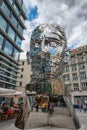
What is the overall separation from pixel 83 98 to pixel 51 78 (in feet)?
100

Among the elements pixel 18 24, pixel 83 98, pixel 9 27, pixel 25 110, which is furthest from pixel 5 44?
pixel 25 110

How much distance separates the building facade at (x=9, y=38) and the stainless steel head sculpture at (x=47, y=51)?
26.0m

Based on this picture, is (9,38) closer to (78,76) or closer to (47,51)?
(78,76)

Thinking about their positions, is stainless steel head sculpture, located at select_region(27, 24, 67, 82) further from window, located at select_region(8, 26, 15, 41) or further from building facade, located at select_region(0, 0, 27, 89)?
window, located at select_region(8, 26, 15, 41)

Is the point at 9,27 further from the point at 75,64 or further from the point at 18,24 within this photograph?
the point at 75,64

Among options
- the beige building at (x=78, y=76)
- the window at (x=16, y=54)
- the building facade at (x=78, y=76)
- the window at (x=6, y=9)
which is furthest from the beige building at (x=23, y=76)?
the window at (x=6, y=9)

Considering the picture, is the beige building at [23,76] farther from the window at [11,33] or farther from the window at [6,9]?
the window at [6,9]

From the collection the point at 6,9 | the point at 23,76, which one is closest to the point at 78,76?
the point at 23,76

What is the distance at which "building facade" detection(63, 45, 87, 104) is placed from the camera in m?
34.8

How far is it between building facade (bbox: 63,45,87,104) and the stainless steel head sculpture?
27395mm

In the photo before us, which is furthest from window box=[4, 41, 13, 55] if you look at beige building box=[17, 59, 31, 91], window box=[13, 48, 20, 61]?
beige building box=[17, 59, 31, 91]

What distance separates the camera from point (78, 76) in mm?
36938

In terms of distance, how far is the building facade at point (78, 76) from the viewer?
1371 inches

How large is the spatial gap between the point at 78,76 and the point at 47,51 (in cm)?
3238
